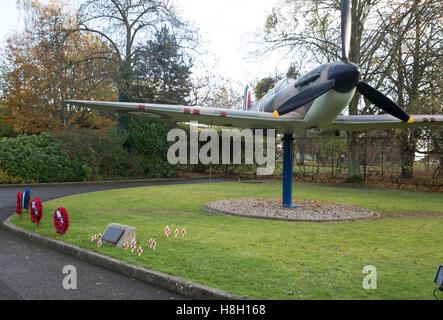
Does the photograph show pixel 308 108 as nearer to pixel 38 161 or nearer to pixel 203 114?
pixel 203 114

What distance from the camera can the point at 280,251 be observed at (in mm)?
5699

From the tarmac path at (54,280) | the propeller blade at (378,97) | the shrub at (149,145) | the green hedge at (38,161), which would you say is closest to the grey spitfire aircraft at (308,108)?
the propeller blade at (378,97)

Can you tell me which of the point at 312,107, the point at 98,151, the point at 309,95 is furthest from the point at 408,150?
the point at 98,151

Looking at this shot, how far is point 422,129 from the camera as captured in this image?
59.4ft

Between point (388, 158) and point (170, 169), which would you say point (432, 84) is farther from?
point (170, 169)

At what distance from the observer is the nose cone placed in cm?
773

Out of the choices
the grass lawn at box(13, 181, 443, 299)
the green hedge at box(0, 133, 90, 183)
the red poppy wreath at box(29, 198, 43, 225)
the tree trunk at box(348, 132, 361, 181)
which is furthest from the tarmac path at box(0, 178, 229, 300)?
the tree trunk at box(348, 132, 361, 181)

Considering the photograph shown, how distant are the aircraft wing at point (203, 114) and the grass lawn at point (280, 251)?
2774 mm

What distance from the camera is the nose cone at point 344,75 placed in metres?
7.73

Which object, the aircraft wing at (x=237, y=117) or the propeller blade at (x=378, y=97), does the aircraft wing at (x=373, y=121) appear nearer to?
the aircraft wing at (x=237, y=117)

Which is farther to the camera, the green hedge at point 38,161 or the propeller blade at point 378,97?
the green hedge at point 38,161

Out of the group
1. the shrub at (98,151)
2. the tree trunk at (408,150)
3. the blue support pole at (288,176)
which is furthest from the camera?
the shrub at (98,151)
